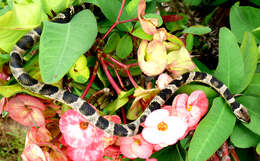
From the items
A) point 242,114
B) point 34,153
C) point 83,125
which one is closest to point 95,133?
point 83,125

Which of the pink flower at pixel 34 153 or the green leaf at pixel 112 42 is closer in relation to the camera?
the pink flower at pixel 34 153

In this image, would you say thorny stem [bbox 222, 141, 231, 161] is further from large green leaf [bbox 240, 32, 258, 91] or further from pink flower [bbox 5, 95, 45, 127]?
pink flower [bbox 5, 95, 45, 127]

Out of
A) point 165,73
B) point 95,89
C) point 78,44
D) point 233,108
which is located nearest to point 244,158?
point 233,108

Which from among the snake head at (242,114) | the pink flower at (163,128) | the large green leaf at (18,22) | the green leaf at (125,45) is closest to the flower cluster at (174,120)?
the pink flower at (163,128)

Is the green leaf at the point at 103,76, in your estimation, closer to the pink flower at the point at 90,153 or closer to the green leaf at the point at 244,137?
the pink flower at the point at 90,153

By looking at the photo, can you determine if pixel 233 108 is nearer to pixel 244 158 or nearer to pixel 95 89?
pixel 244 158

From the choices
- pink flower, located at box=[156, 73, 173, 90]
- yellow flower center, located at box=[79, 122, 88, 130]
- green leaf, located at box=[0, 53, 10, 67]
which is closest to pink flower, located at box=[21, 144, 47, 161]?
yellow flower center, located at box=[79, 122, 88, 130]

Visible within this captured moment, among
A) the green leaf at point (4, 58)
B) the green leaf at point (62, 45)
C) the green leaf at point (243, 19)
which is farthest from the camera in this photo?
the green leaf at point (243, 19)
